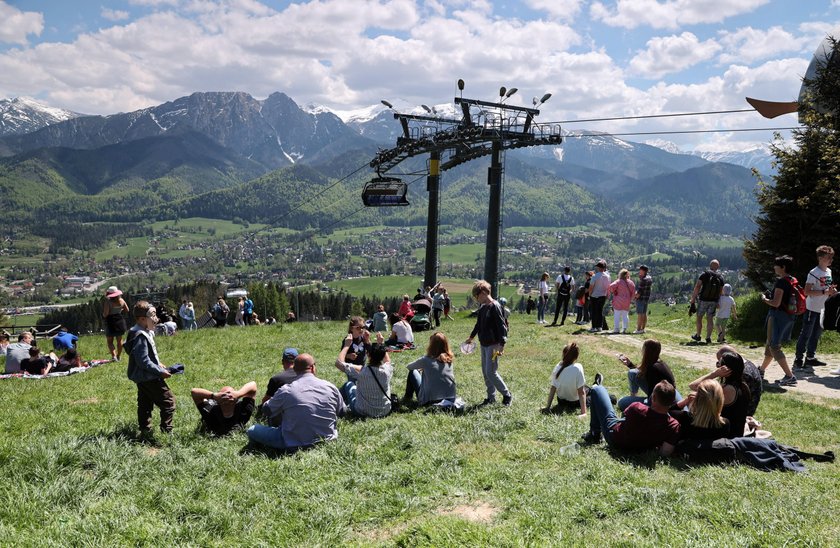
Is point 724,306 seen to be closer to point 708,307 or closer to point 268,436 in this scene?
point 708,307

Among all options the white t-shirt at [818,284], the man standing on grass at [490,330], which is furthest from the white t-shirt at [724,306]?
the man standing on grass at [490,330]

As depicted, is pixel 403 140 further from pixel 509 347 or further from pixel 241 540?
pixel 241 540

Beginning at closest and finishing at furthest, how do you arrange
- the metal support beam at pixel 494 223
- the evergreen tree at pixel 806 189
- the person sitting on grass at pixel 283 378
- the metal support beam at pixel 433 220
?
the person sitting on grass at pixel 283 378
the evergreen tree at pixel 806 189
the metal support beam at pixel 494 223
the metal support beam at pixel 433 220

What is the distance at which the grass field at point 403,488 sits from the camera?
199 inches

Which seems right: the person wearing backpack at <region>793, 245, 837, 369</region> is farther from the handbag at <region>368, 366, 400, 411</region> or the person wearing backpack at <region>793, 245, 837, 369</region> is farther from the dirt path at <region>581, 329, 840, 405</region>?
the handbag at <region>368, 366, 400, 411</region>

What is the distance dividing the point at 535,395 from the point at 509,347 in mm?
6832

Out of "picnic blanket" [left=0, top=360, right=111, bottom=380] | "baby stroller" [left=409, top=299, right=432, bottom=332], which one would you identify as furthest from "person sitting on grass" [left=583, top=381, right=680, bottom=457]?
"baby stroller" [left=409, top=299, right=432, bottom=332]

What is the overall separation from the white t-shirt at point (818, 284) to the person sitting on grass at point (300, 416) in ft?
34.8

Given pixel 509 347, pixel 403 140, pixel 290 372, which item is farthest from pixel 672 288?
pixel 290 372

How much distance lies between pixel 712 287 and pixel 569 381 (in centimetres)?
974

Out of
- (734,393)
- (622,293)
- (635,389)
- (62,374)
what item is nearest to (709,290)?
(622,293)

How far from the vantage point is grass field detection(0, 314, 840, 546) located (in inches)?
199

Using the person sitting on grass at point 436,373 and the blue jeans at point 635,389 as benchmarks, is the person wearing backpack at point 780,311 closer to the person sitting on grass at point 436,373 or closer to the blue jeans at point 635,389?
the blue jeans at point 635,389

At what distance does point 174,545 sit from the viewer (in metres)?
4.96
